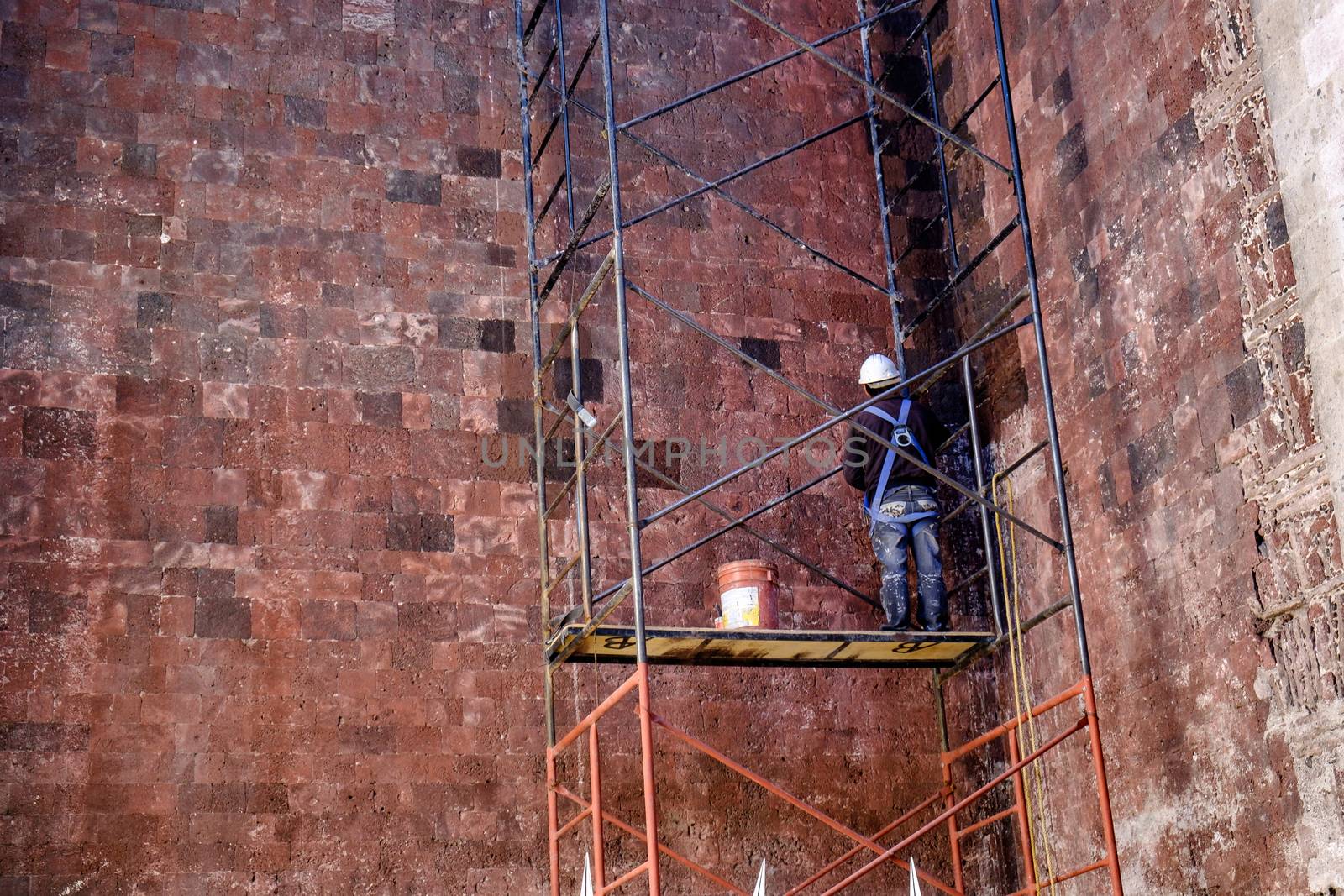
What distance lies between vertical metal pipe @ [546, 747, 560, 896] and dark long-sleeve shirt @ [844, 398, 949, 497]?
7.45 feet

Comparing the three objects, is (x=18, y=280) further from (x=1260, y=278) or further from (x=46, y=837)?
(x=1260, y=278)

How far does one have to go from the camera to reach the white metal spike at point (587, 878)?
800 cm

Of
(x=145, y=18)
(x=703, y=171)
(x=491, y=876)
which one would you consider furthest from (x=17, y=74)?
(x=491, y=876)

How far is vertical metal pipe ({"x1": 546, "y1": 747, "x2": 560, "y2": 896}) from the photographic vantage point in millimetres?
8125

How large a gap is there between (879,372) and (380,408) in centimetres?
288

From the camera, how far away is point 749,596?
318 inches

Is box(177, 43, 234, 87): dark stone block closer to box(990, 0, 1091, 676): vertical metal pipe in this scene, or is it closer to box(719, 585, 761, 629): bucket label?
box(719, 585, 761, 629): bucket label

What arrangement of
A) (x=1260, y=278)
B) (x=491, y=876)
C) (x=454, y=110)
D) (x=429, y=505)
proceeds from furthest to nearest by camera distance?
(x=454, y=110) < (x=429, y=505) < (x=491, y=876) < (x=1260, y=278)

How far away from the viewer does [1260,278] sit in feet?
24.9

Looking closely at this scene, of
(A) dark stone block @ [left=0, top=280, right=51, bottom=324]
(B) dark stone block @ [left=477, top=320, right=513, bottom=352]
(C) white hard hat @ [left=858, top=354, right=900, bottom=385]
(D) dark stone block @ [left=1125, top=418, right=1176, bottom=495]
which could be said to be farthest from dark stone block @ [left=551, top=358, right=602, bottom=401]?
(D) dark stone block @ [left=1125, top=418, right=1176, bottom=495]

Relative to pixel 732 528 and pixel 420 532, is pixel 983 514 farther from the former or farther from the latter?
pixel 420 532

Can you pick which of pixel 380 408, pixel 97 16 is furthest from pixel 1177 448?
pixel 97 16

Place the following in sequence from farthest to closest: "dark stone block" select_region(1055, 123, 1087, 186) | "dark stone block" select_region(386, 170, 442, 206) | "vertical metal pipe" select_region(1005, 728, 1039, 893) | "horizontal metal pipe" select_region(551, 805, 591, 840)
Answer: "dark stone block" select_region(386, 170, 442, 206) < "dark stone block" select_region(1055, 123, 1087, 186) < "vertical metal pipe" select_region(1005, 728, 1039, 893) < "horizontal metal pipe" select_region(551, 805, 591, 840)

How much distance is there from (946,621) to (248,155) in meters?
4.87
